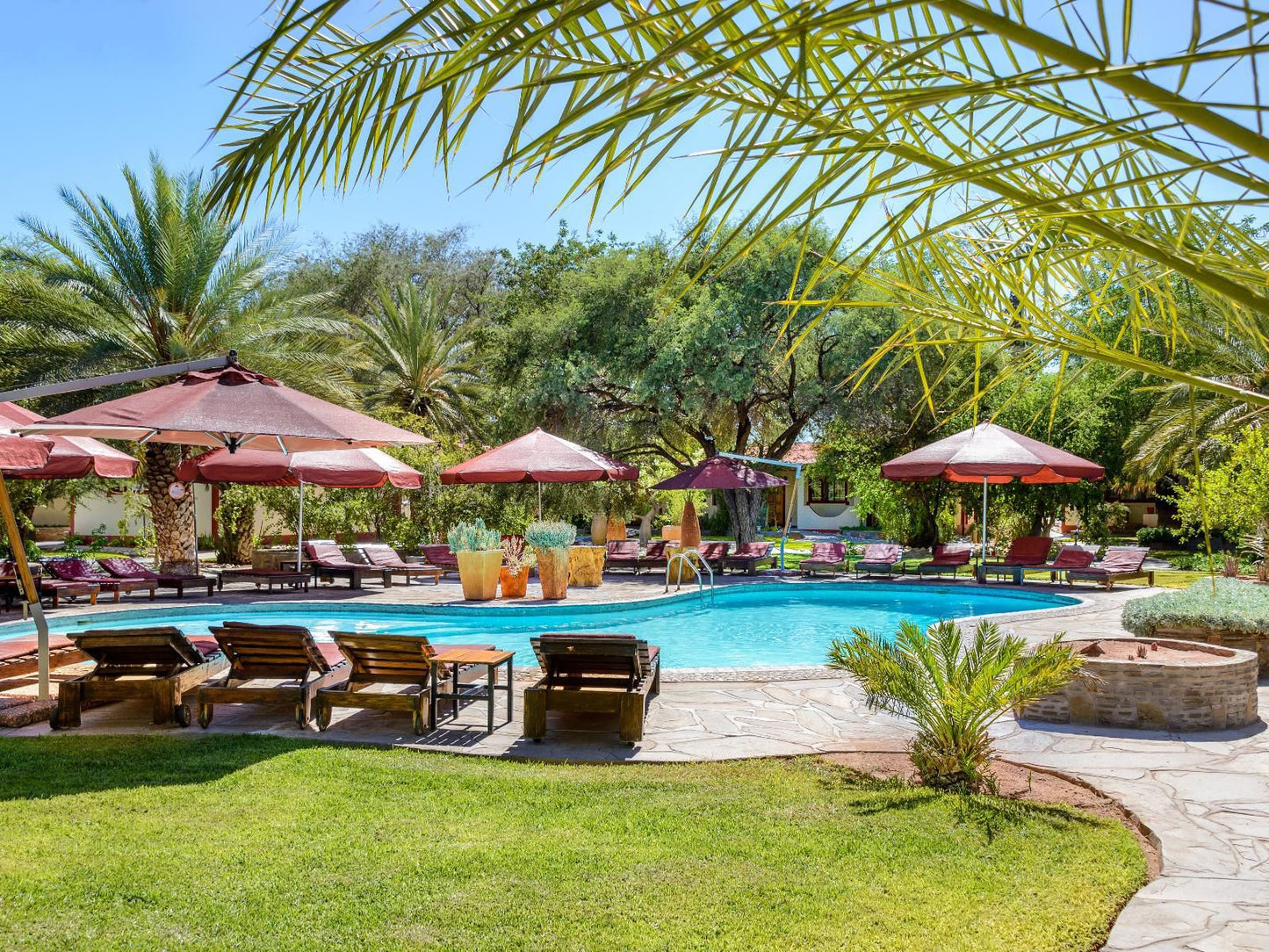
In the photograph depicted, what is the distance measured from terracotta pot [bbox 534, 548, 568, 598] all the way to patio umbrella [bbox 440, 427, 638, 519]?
3.99 ft

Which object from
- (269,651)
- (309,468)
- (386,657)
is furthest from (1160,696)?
(309,468)

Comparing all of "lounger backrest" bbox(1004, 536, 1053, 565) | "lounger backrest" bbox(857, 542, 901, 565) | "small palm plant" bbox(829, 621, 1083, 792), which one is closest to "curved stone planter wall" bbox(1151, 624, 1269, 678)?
"small palm plant" bbox(829, 621, 1083, 792)

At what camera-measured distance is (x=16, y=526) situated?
7578 millimetres

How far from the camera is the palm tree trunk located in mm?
17562

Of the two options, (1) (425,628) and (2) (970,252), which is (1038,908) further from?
(1) (425,628)

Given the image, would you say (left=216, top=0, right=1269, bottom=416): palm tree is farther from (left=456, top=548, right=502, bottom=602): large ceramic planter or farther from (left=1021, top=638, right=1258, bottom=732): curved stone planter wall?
(left=456, top=548, right=502, bottom=602): large ceramic planter

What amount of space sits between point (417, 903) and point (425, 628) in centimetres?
996

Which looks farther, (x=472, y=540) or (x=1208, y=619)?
(x=472, y=540)

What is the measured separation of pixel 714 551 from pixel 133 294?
1247 cm

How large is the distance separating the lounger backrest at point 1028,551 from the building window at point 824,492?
26.0 meters

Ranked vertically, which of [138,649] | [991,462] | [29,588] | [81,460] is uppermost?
[991,462]

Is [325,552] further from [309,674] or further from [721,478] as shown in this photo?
[309,674]

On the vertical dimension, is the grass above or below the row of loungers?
below

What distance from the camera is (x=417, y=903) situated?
13.3 ft
